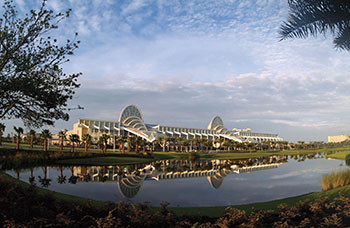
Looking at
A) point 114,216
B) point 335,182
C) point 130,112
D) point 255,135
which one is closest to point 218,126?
point 255,135

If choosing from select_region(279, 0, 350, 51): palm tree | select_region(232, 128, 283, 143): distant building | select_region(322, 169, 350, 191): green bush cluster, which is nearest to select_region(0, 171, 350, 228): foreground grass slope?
select_region(279, 0, 350, 51): palm tree

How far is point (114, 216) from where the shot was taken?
7.60m

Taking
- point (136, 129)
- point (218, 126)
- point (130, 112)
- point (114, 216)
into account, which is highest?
point (130, 112)

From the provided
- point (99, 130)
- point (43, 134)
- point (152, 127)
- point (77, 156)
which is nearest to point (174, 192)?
point (77, 156)

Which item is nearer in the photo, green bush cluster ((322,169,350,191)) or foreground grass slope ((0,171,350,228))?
foreground grass slope ((0,171,350,228))

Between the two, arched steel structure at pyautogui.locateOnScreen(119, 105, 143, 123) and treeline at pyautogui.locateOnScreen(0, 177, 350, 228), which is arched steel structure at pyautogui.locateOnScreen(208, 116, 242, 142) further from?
treeline at pyautogui.locateOnScreen(0, 177, 350, 228)

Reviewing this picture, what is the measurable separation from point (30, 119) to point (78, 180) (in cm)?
1388

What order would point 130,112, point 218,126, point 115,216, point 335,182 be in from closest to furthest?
1. point 115,216
2. point 335,182
3. point 130,112
4. point 218,126

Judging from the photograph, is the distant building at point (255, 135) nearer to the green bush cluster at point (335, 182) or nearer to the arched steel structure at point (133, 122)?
the arched steel structure at point (133, 122)

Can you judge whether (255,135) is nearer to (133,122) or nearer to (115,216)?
(133,122)

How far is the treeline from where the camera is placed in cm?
661

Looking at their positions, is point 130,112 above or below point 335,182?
above

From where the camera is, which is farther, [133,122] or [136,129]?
[133,122]

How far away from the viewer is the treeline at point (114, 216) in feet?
21.7
